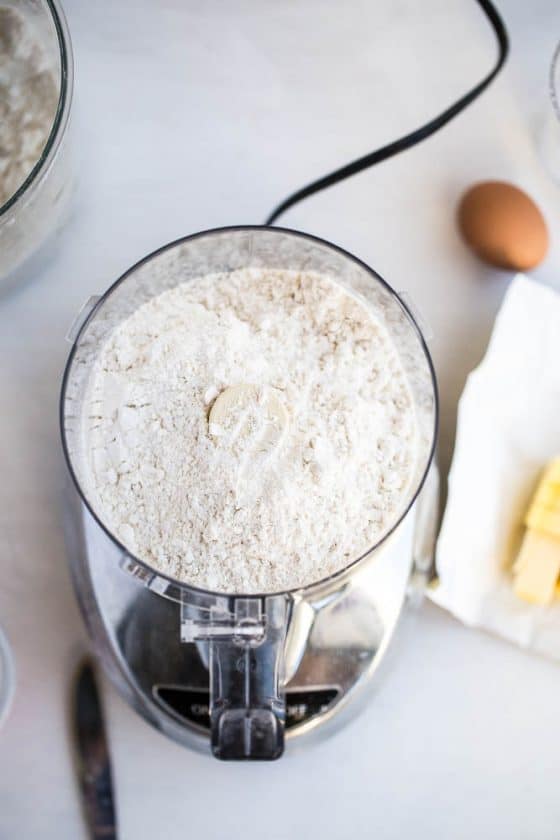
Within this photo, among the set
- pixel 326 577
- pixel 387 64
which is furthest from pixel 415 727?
pixel 387 64

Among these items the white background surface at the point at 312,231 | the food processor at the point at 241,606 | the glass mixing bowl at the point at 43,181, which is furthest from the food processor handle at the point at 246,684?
the glass mixing bowl at the point at 43,181

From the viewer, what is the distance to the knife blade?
2.13 feet

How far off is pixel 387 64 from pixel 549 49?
0.47 feet

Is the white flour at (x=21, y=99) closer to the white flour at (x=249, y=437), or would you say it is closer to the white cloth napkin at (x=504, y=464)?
the white flour at (x=249, y=437)

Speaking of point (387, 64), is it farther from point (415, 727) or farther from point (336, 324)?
point (415, 727)

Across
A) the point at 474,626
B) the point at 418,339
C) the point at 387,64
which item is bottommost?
the point at 474,626

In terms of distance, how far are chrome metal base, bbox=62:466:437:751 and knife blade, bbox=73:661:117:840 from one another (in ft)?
0.10

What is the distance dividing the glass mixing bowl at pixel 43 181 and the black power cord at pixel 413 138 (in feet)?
0.57

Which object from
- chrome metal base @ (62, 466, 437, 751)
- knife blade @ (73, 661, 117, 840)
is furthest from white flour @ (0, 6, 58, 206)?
knife blade @ (73, 661, 117, 840)

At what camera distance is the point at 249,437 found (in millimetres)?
520

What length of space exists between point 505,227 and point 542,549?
25 cm

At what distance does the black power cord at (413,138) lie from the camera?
727 mm

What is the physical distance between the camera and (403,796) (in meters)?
0.67

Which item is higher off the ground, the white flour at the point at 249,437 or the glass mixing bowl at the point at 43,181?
the glass mixing bowl at the point at 43,181
